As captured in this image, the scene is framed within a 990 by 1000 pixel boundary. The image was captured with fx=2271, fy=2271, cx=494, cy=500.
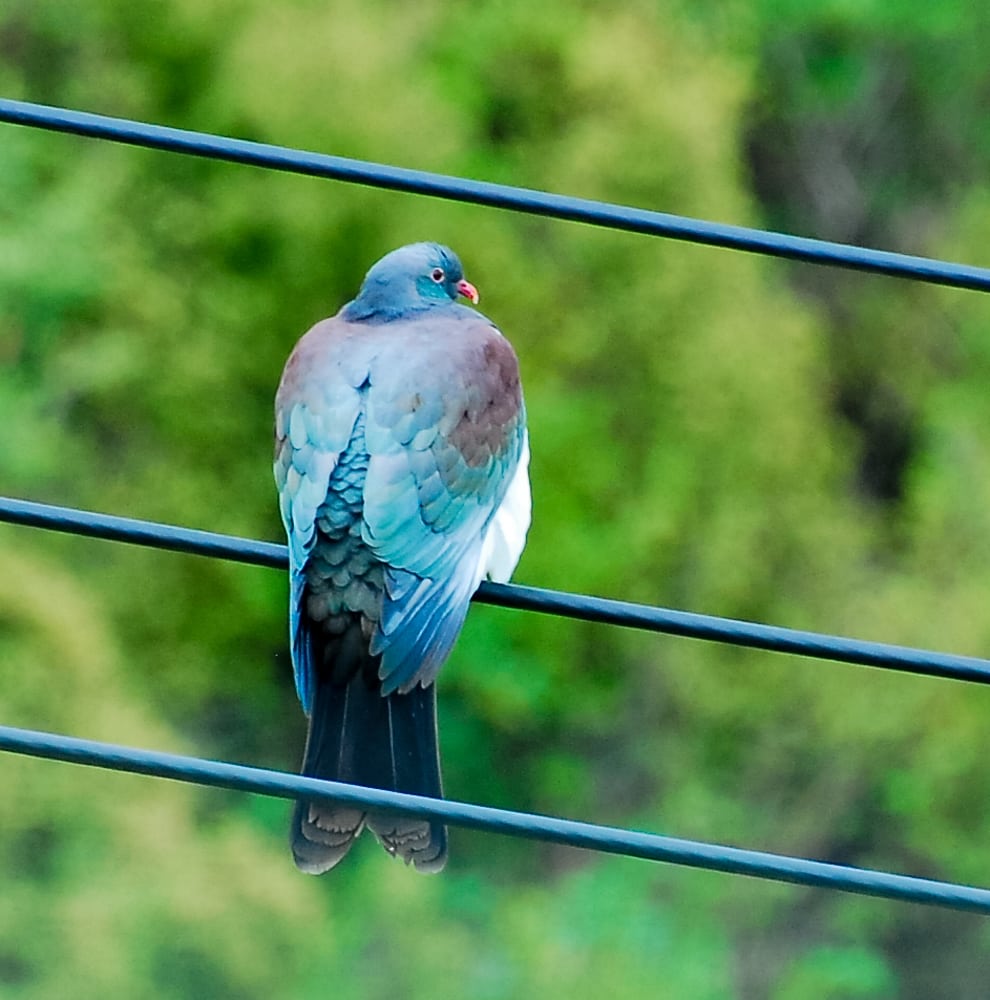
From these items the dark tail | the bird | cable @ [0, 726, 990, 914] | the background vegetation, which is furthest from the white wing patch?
the background vegetation

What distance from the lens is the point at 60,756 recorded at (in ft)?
8.96

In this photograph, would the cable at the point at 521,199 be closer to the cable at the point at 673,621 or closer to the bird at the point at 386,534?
the cable at the point at 673,621

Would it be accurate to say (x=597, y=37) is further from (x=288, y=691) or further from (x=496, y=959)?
(x=496, y=959)

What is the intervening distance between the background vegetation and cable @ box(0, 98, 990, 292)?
10871 mm

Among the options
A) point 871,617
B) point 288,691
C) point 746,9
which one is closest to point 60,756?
point 871,617

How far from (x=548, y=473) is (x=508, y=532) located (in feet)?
39.7

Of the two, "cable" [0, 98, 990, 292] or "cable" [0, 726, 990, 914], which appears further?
"cable" [0, 98, 990, 292]

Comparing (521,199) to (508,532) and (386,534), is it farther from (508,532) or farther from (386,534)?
(508,532)

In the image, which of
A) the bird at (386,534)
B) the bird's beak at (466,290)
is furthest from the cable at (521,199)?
the bird's beak at (466,290)

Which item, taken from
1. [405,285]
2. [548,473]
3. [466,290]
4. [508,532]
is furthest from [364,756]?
[548,473]

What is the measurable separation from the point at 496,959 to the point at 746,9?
9210 mm

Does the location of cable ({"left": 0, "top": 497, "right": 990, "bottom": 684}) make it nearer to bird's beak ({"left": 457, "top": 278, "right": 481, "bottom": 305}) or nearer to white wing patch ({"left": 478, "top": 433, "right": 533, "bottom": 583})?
white wing patch ({"left": 478, "top": 433, "right": 533, "bottom": 583})

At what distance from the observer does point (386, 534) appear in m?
3.84

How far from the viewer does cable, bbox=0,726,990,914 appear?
2.69 metres
